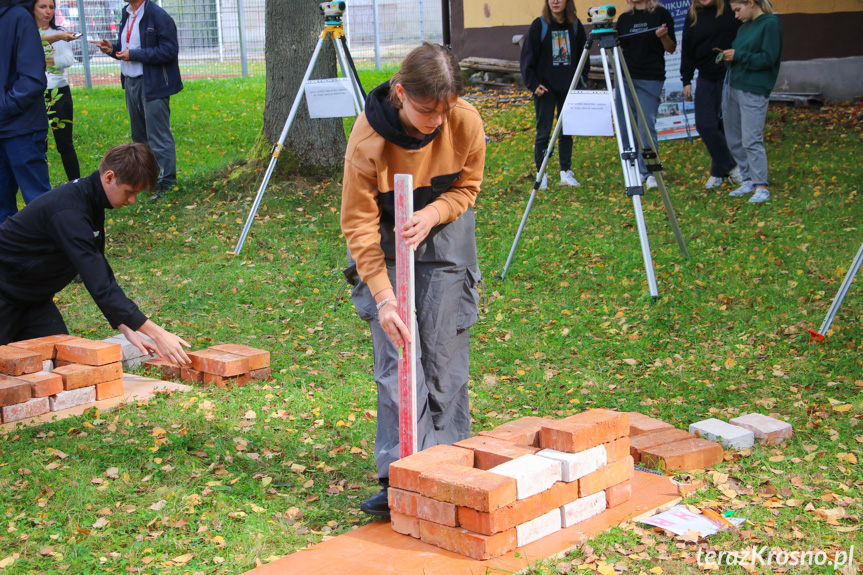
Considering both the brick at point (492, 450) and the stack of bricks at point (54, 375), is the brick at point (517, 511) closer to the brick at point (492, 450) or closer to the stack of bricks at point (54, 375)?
the brick at point (492, 450)

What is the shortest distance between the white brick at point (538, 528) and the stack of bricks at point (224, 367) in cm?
272

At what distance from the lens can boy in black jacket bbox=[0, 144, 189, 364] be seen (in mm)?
4055

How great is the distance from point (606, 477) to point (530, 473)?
0.50 meters

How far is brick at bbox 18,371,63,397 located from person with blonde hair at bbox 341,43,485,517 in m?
2.26

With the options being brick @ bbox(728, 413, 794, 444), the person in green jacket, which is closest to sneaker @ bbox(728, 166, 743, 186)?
the person in green jacket

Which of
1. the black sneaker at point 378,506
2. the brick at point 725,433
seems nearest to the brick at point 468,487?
the black sneaker at point 378,506

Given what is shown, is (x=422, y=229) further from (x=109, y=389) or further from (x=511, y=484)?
(x=109, y=389)

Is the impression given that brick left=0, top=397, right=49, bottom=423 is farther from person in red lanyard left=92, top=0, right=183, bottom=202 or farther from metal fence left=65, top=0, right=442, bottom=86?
metal fence left=65, top=0, right=442, bottom=86

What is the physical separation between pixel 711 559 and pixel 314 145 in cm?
783

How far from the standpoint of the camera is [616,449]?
11.8 ft

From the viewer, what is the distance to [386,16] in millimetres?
22891

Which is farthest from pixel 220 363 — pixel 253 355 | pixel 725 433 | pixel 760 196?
pixel 760 196

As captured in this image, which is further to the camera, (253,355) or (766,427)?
(253,355)

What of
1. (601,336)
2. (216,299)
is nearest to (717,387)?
(601,336)
